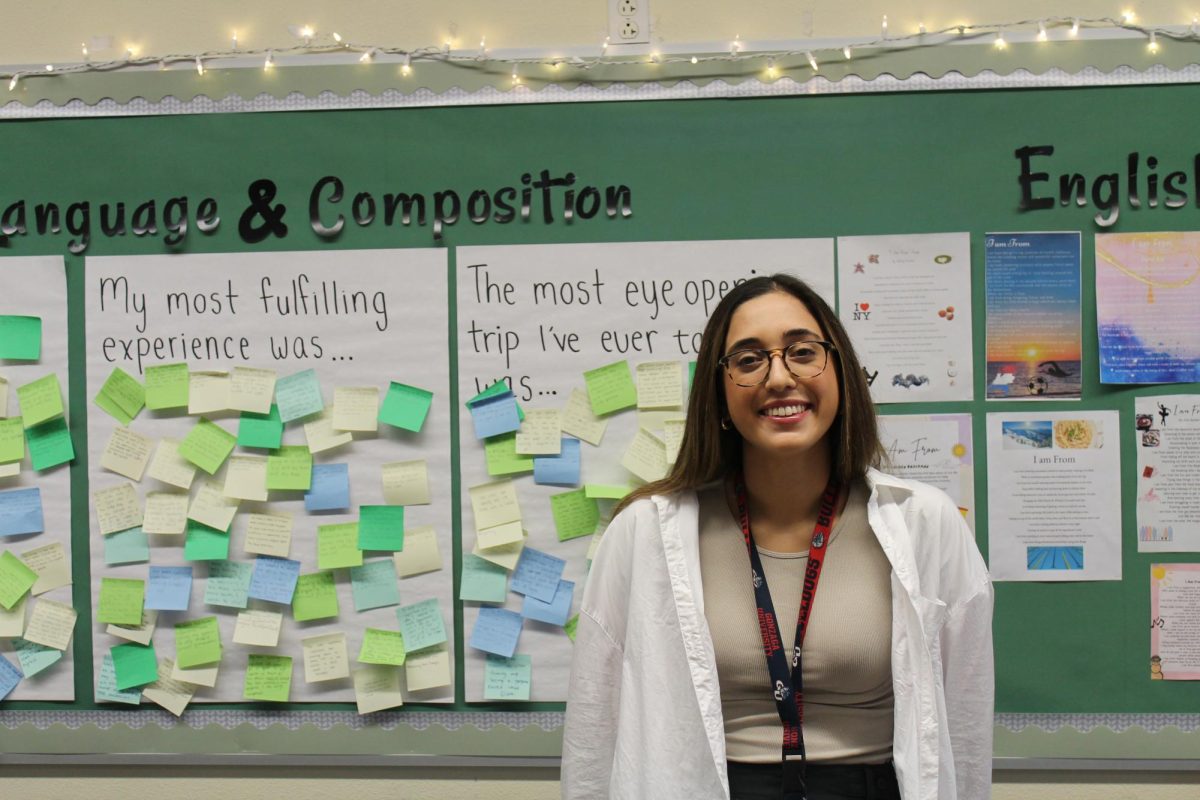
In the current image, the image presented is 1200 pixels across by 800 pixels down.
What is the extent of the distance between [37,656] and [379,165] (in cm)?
108

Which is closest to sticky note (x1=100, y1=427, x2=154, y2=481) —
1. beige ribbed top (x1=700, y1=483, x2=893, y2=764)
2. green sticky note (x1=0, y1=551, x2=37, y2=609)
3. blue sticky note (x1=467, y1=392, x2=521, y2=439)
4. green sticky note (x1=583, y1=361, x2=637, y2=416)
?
green sticky note (x1=0, y1=551, x2=37, y2=609)

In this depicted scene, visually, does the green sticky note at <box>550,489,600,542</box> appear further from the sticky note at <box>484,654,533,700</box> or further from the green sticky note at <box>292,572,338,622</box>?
the green sticky note at <box>292,572,338,622</box>

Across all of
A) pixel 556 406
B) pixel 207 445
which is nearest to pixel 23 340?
pixel 207 445

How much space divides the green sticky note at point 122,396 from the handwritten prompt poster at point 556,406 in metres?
0.59

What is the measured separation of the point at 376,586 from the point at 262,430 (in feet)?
1.13

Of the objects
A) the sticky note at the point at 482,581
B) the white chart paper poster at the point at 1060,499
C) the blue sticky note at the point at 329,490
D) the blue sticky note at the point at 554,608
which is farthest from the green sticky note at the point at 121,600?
the white chart paper poster at the point at 1060,499

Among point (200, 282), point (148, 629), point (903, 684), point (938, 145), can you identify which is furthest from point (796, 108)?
point (148, 629)

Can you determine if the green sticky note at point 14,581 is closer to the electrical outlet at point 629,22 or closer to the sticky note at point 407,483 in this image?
the sticky note at point 407,483

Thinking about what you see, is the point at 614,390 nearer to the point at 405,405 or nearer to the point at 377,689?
the point at 405,405

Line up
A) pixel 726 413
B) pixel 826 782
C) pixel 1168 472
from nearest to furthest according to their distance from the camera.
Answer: pixel 826 782
pixel 726 413
pixel 1168 472

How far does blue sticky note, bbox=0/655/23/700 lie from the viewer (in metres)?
1.67

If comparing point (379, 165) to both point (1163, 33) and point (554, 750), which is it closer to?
point (554, 750)

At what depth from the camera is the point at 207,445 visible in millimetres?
1646

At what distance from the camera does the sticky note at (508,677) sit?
1619 mm
